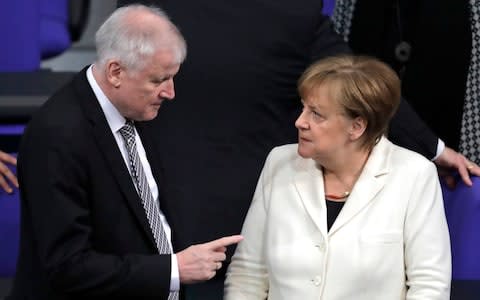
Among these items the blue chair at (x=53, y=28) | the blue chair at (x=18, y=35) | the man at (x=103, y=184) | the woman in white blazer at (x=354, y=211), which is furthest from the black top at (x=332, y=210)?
the blue chair at (x=53, y=28)

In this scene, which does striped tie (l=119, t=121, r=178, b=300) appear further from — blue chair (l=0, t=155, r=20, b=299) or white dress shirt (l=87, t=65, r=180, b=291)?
blue chair (l=0, t=155, r=20, b=299)

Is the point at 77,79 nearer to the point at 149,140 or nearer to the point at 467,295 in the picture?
the point at 149,140

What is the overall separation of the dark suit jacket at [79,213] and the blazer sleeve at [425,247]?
1.97 feet

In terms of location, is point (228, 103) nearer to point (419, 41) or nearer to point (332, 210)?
point (332, 210)

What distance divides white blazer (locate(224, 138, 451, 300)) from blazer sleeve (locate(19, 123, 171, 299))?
343 mm

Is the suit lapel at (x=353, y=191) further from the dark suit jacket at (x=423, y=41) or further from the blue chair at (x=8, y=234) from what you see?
the dark suit jacket at (x=423, y=41)

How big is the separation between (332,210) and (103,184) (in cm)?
59

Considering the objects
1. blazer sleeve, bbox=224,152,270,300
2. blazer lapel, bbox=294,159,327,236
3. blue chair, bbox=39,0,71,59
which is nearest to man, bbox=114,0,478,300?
blazer sleeve, bbox=224,152,270,300

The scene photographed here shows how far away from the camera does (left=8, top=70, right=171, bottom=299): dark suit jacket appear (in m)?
2.82

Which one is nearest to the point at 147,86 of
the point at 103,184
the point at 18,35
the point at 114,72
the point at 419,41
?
the point at 114,72

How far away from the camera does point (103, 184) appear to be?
2.90 meters

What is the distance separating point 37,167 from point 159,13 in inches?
17.9

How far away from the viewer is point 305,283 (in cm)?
307

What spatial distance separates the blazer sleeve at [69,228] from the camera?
281cm
